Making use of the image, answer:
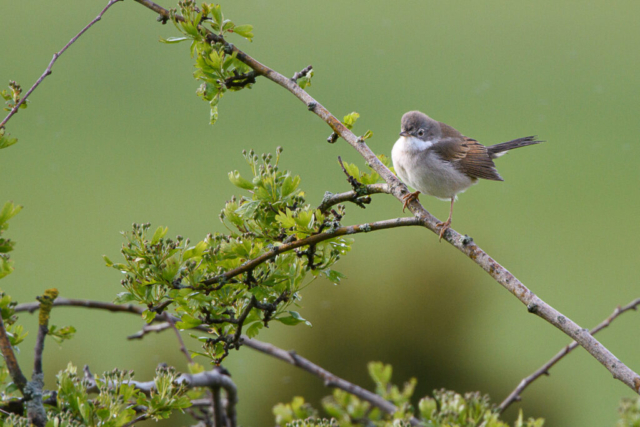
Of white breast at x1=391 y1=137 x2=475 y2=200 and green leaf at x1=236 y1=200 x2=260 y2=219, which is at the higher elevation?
white breast at x1=391 y1=137 x2=475 y2=200

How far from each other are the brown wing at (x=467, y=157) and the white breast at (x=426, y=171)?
0.05m

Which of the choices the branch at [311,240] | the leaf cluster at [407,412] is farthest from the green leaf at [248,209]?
the leaf cluster at [407,412]

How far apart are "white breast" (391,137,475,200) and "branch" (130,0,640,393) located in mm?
1010

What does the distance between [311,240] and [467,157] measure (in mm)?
1881

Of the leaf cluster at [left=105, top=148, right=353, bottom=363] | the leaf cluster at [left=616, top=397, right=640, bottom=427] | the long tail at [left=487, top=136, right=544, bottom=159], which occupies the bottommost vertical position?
the leaf cluster at [left=616, top=397, right=640, bottom=427]

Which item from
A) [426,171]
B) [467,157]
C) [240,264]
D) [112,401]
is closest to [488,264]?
[240,264]

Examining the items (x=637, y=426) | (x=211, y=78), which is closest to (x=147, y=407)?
(x=211, y=78)

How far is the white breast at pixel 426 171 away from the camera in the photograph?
303 centimetres

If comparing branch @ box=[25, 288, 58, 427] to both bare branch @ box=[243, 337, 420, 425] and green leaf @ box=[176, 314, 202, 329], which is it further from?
bare branch @ box=[243, 337, 420, 425]

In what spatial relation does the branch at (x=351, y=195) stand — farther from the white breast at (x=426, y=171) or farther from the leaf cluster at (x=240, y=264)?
the white breast at (x=426, y=171)

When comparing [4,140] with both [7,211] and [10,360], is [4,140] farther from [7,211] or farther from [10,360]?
[10,360]

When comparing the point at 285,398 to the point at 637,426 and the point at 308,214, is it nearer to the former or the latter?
the point at 637,426

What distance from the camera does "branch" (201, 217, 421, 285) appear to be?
172 cm

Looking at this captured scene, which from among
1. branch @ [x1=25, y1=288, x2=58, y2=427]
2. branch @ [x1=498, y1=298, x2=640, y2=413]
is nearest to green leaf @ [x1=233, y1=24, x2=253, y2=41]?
branch @ [x1=25, y1=288, x2=58, y2=427]
